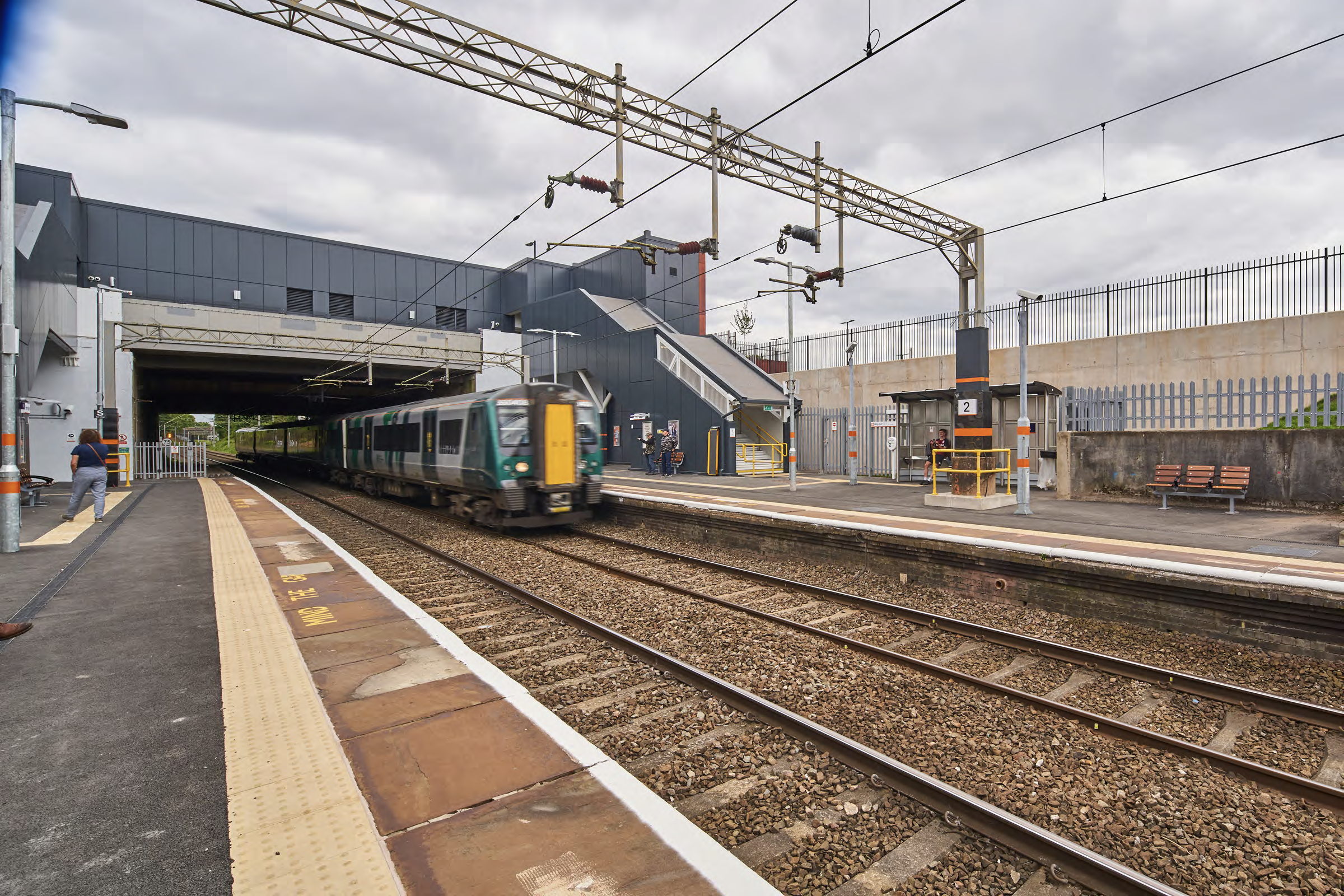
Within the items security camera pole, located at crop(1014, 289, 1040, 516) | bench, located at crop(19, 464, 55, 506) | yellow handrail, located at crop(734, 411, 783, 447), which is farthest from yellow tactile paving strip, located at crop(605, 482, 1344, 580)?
bench, located at crop(19, 464, 55, 506)

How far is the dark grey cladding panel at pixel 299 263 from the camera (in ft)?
116

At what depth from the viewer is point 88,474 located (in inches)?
464

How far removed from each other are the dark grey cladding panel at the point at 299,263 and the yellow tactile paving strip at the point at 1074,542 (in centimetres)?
3201

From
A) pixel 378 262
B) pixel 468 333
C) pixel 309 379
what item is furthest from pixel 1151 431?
pixel 378 262

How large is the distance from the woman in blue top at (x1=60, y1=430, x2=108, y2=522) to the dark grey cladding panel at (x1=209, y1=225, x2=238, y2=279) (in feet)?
85.3

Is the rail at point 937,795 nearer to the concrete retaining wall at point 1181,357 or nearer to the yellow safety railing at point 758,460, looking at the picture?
the concrete retaining wall at point 1181,357

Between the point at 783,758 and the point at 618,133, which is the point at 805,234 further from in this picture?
the point at 783,758

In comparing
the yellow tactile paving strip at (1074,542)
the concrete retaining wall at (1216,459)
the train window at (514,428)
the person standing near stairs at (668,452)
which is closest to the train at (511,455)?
the train window at (514,428)

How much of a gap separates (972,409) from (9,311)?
1594cm

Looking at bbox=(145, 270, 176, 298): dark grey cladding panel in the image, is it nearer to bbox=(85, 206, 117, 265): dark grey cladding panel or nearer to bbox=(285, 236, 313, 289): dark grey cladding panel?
bbox=(85, 206, 117, 265): dark grey cladding panel

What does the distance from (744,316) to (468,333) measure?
3806 cm

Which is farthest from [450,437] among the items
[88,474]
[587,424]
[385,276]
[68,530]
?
[385,276]

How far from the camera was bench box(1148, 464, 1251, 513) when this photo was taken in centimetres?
1193

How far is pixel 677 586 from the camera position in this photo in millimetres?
8484
